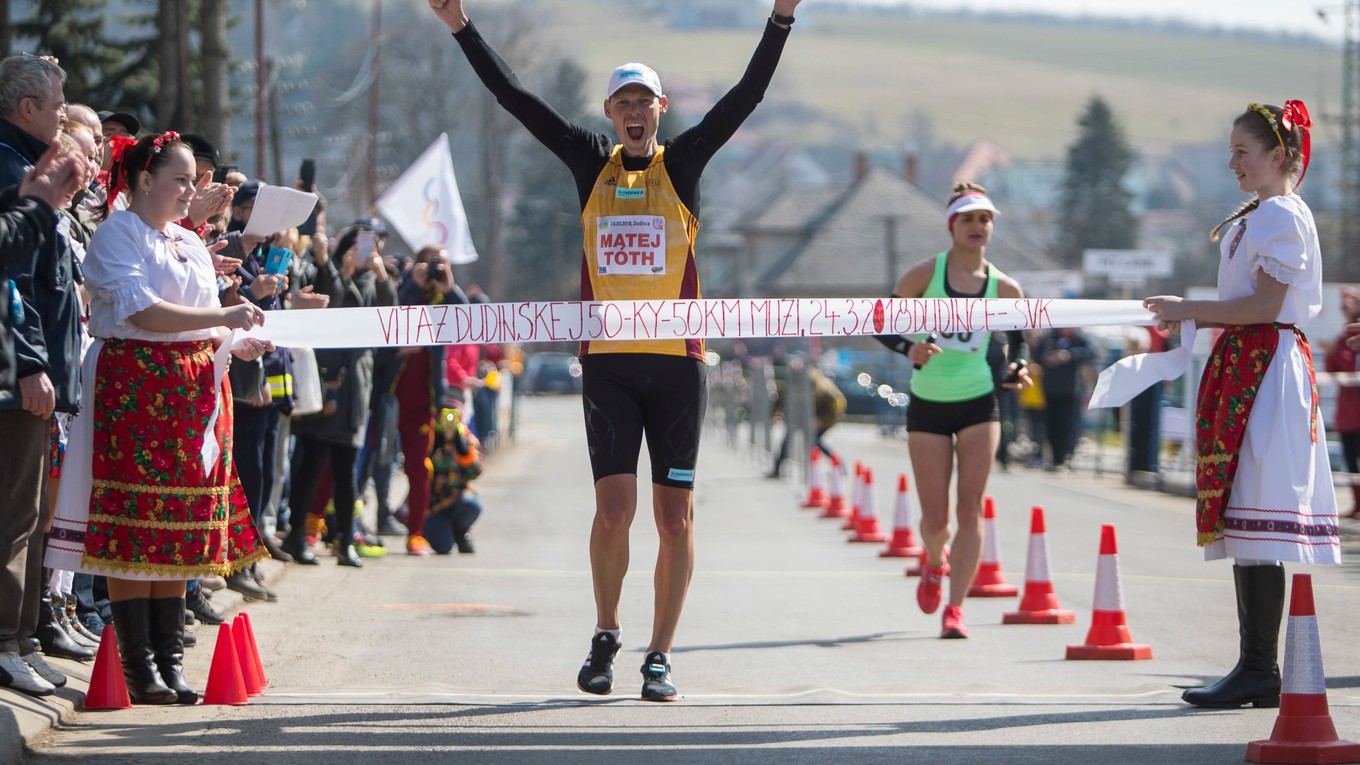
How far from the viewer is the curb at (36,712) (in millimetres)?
5422

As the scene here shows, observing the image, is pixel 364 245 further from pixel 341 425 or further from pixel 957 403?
pixel 957 403

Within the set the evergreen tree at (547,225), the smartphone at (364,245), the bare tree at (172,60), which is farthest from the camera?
the evergreen tree at (547,225)

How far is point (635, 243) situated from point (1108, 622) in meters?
3.12

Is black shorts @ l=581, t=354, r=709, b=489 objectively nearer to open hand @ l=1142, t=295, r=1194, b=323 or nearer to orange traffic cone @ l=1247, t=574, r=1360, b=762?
open hand @ l=1142, t=295, r=1194, b=323

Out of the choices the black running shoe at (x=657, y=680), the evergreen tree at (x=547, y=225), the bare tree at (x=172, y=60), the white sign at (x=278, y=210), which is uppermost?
the evergreen tree at (x=547, y=225)

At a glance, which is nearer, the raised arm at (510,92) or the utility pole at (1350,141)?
the raised arm at (510,92)

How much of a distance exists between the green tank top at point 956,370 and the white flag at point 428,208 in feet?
29.6

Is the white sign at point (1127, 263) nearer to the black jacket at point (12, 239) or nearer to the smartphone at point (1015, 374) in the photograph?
the smartphone at point (1015, 374)

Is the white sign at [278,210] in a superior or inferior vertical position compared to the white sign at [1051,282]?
inferior

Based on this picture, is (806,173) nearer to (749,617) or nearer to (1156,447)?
(1156,447)

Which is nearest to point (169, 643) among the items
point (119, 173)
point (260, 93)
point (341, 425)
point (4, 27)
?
point (119, 173)

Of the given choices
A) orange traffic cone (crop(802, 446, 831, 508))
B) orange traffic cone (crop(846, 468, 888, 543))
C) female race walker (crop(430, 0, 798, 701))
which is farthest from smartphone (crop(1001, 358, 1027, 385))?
orange traffic cone (crop(802, 446, 831, 508))

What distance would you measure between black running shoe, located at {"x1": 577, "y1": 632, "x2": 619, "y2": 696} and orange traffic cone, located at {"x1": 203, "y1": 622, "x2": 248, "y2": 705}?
4.02ft

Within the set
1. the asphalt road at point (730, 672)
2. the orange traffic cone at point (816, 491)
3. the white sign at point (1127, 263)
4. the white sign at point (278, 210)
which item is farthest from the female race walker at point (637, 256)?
the white sign at point (1127, 263)
